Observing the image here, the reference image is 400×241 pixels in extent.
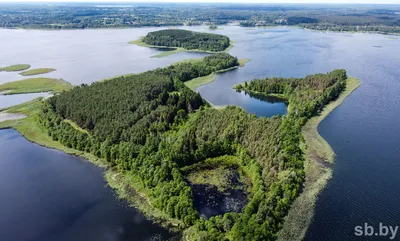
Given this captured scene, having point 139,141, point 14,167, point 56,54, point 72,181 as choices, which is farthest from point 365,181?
point 56,54

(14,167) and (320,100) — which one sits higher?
(320,100)

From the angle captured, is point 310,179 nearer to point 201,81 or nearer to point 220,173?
point 220,173

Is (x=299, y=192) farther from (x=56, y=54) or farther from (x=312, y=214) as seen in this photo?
(x=56, y=54)

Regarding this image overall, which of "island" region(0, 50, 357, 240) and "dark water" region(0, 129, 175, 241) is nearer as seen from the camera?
"dark water" region(0, 129, 175, 241)

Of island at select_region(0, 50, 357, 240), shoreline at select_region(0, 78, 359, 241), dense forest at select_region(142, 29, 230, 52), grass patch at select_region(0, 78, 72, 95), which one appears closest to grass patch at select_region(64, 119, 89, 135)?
island at select_region(0, 50, 357, 240)

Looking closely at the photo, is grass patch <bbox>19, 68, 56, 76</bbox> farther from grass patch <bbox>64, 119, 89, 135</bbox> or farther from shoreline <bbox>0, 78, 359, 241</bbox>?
grass patch <bbox>64, 119, 89, 135</bbox>

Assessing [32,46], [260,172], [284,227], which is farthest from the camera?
[32,46]
